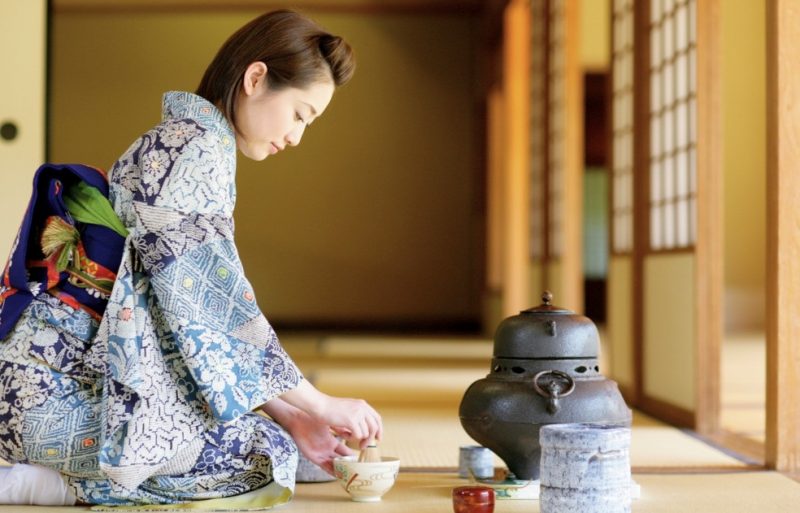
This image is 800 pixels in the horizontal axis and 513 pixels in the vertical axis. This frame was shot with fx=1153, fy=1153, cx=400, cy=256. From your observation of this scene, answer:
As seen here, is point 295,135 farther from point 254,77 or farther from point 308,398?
point 308,398

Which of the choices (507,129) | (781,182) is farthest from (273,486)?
(507,129)

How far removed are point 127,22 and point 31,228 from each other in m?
9.45

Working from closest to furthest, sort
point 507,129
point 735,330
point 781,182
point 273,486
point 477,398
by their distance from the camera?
point 273,486, point 477,398, point 781,182, point 507,129, point 735,330

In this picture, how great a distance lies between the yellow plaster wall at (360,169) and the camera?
11.2 metres

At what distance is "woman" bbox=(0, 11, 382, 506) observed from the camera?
2182 millimetres

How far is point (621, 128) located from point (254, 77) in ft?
10.9

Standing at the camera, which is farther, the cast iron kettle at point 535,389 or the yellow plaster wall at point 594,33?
the yellow plaster wall at point 594,33

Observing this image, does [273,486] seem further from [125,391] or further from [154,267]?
[154,267]

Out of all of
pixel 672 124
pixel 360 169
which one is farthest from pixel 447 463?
pixel 360 169

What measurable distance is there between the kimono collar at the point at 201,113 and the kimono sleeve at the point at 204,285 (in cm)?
→ 6

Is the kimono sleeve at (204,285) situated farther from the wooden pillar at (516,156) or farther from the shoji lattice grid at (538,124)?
the wooden pillar at (516,156)

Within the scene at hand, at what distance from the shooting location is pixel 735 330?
1073cm

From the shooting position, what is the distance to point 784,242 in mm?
3008

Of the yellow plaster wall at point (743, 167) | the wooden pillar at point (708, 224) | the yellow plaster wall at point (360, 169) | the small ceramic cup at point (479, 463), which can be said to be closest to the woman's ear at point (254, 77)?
the small ceramic cup at point (479, 463)
